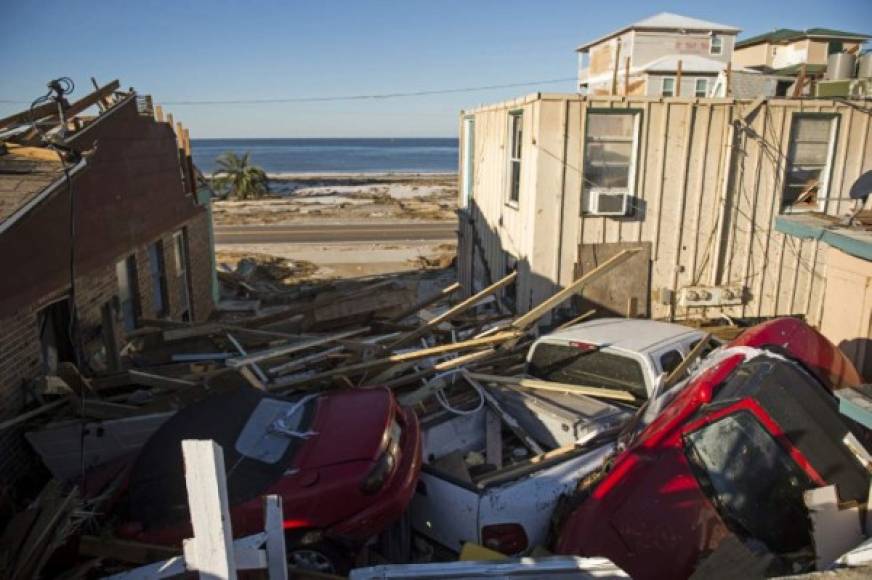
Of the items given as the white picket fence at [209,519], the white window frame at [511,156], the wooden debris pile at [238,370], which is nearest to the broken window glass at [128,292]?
the wooden debris pile at [238,370]

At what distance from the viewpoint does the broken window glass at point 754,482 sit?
456 centimetres

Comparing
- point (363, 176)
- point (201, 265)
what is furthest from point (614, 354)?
point (363, 176)

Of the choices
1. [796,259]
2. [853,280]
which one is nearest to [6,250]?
[853,280]

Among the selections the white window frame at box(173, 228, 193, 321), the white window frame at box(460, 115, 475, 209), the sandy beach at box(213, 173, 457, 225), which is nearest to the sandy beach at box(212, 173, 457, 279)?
the sandy beach at box(213, 173, 457, 225)

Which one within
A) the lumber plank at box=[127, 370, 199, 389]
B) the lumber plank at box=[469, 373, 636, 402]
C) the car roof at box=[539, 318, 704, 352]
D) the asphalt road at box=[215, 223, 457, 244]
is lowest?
the asphalt road at box=[215, 223, 457, 244]

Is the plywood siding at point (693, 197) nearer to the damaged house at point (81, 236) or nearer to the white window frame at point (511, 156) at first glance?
the white window frame at point (511, 156)

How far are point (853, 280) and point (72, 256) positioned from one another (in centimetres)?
861

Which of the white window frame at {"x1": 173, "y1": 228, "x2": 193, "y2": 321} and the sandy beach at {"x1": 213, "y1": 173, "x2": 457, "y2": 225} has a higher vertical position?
the white window frame at {"x1": 173, "y1": 228, "x2": 193, "y2": 321}

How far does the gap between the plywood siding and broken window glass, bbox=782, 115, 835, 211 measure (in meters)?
0.15

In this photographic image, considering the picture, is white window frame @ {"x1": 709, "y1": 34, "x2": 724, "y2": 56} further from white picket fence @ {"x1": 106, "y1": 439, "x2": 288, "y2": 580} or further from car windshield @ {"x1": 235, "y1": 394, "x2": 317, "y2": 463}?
white picket fence @ {"x1": 106, "y1": 439, "x2": 288, "y2": 580}

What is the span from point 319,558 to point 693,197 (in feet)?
28.4

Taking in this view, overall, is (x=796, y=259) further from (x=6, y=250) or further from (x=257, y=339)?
(x=6, y=250)

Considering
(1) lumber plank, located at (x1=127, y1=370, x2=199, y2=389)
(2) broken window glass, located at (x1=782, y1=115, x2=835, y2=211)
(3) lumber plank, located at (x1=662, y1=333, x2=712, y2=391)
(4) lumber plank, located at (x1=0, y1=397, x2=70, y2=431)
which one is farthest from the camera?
(2) broken window glass, located at (x1=782, y1=115, x2=835, y2=211)

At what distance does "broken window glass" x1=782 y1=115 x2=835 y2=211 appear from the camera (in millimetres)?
10711
